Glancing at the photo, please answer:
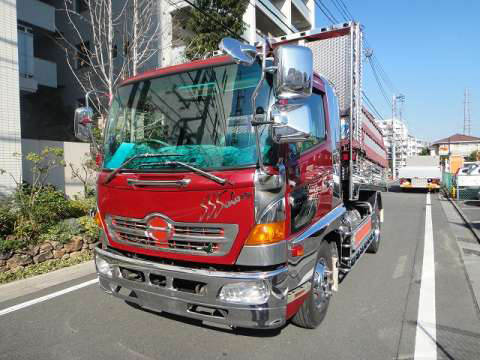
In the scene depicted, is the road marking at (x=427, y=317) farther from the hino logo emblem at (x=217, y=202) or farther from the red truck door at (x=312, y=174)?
the hino logo emblem at (x=217, y=202)

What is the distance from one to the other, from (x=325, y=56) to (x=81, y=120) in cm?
350

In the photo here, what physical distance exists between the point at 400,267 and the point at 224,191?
13.7 ft

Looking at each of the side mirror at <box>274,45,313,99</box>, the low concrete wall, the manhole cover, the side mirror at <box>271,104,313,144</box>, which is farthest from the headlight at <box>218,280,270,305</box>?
the low concrete wall

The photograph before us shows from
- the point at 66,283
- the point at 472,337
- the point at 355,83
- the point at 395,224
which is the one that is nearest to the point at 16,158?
the point at 66,283

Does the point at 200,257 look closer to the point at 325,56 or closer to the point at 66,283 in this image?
the point at 66,283

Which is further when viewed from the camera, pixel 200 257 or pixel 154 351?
pixel 154 351

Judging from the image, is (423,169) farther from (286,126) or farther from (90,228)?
(286,126)

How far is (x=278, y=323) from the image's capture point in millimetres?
2705

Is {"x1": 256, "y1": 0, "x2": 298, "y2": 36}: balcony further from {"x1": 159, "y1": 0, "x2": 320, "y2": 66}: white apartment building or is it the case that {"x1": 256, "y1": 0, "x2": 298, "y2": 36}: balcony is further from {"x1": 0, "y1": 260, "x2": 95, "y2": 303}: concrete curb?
{"x1": 0, "y1": 260, "x2": 95, "y2": 303}: concrete curb

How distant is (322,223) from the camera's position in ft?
11.5

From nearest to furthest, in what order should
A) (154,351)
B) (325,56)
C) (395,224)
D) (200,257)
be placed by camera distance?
(200,257), (154,351), (325,56), (395,224)

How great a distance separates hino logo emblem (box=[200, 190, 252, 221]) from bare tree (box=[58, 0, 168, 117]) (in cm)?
342

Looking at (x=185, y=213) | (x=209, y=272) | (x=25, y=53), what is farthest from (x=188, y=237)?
(x=25, y=53)

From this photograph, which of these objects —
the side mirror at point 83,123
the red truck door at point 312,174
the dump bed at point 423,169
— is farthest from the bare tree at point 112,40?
the dump bed at point 423,169
